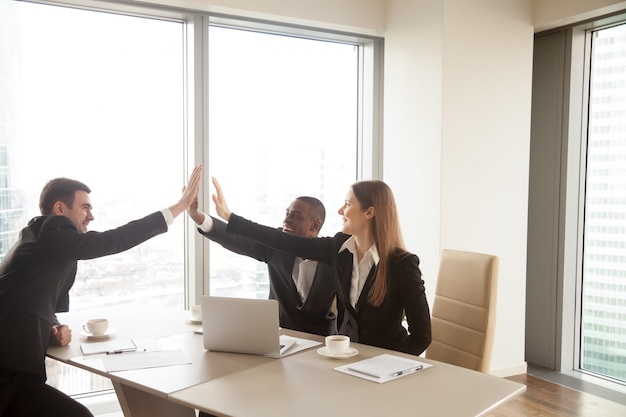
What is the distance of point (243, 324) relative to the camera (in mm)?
2219

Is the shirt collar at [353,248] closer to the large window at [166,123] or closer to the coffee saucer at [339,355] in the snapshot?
the coffee saucer at [339,355]

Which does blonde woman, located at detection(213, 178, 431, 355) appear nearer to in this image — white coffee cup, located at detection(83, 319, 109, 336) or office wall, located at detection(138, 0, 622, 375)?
white coffee cup, located at detection(83, 319, 109, 336)

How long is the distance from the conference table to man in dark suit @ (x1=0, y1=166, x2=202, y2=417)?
0.10m

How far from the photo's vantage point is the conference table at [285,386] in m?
1.73

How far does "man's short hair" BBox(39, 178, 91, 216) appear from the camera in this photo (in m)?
2.59

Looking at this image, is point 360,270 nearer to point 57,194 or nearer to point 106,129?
point 57,194

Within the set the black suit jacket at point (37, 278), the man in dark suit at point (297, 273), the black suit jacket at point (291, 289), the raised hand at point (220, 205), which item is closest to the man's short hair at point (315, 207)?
the man in dark suit at point (297, 273)

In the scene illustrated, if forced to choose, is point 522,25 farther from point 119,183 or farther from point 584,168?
point 119,183

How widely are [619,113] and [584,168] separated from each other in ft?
1.51

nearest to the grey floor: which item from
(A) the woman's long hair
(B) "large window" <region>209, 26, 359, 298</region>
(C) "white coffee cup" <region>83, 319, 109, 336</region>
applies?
(B) "large window" <region>209, 26, 359, 298</region>

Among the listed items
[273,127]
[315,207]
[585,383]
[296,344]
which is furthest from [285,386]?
[585,383]

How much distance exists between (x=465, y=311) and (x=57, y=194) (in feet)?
5.85

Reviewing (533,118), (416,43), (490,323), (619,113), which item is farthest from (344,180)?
(490,323)

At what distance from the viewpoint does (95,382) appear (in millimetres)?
3771
